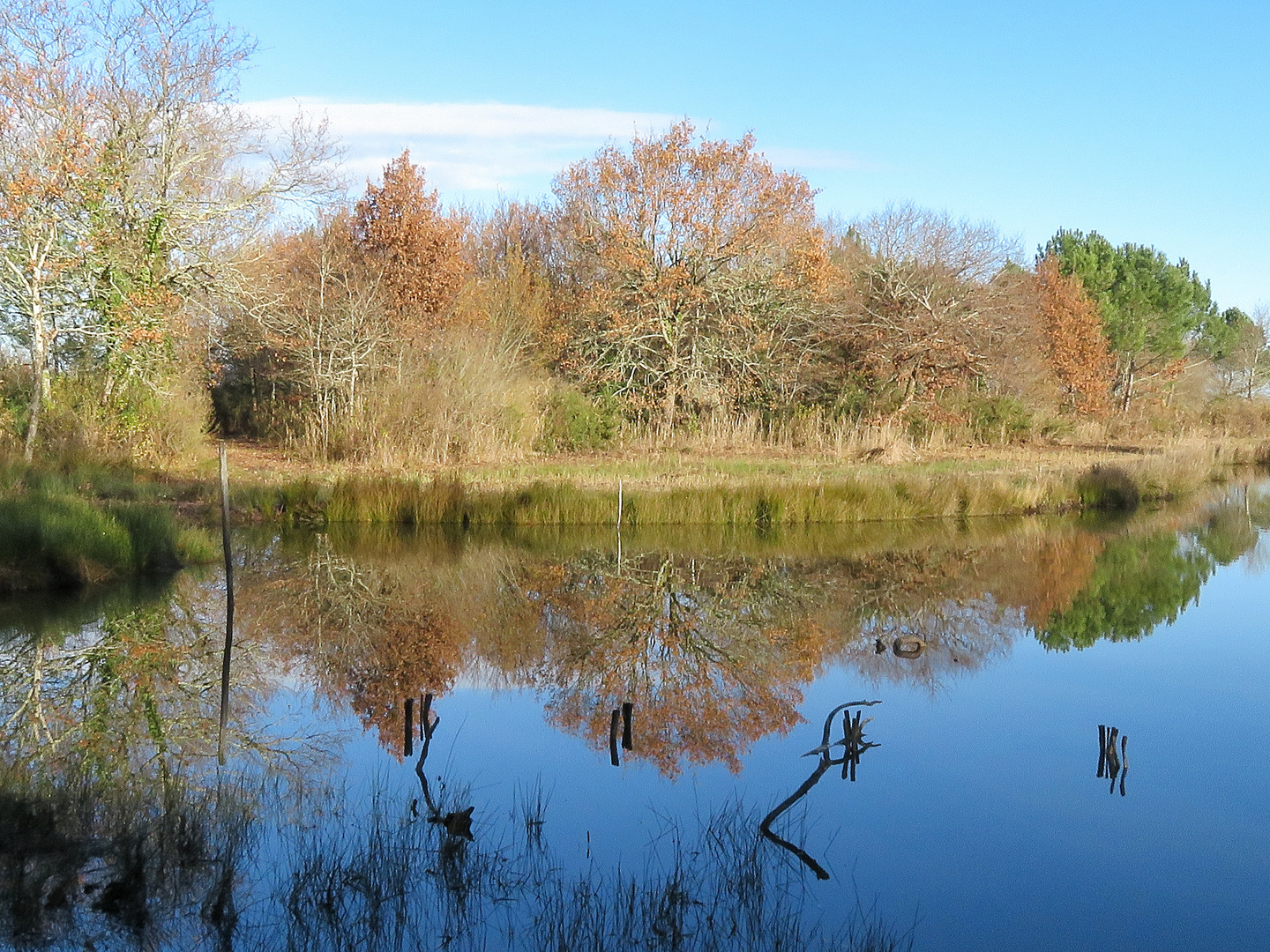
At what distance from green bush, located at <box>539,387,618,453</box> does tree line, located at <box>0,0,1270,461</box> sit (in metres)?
A: 0.05

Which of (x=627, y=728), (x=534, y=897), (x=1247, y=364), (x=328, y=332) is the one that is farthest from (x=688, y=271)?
(x=1247, y=364)

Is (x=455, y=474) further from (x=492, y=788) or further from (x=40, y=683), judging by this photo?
(x=492, y=788)

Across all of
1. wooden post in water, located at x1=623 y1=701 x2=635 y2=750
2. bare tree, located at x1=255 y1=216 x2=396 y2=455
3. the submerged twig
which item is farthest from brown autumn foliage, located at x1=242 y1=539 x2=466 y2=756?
bare tree, located at x1=255 y1=216 x2=396 y2=455

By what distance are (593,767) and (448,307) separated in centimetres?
1928

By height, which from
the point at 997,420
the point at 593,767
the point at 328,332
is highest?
the point at 328,332

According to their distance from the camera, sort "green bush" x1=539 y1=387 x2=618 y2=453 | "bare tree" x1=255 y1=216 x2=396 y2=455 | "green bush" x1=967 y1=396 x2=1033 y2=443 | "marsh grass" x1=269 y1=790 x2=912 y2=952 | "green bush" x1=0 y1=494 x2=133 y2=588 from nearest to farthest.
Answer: "marsh grass" x1=269 y1=790 x2=912 y2=952 < "green bush" x1=0 y1=494 x2=133 y2=588 < "bare tree" x1=255 y1=216 x2=396 y2=455 < "green bush" x1=539 y1=387 x2=618 y2=453 < "green bush" x1=967 y1=396 x2=1033 y2=443

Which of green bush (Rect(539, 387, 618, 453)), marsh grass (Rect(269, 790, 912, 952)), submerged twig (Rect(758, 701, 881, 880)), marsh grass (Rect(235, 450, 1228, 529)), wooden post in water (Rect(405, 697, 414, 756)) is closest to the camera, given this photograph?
marsh grass (Rect(269, 790, 912, 952))

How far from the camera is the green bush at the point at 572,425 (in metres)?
21.2

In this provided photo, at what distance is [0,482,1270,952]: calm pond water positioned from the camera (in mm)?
4535

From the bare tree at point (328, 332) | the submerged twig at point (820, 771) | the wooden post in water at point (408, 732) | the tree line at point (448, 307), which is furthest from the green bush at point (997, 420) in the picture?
the wooden post in water at point (408, 732)

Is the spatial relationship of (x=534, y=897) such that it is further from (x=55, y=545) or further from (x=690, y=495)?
(x=690, y=495)

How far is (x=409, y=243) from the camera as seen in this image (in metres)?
24.5

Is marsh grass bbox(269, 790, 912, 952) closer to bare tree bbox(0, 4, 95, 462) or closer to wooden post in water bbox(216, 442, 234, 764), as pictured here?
wooden post in water bbox(216, 442, 234, 764)

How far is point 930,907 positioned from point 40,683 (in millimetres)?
5594
